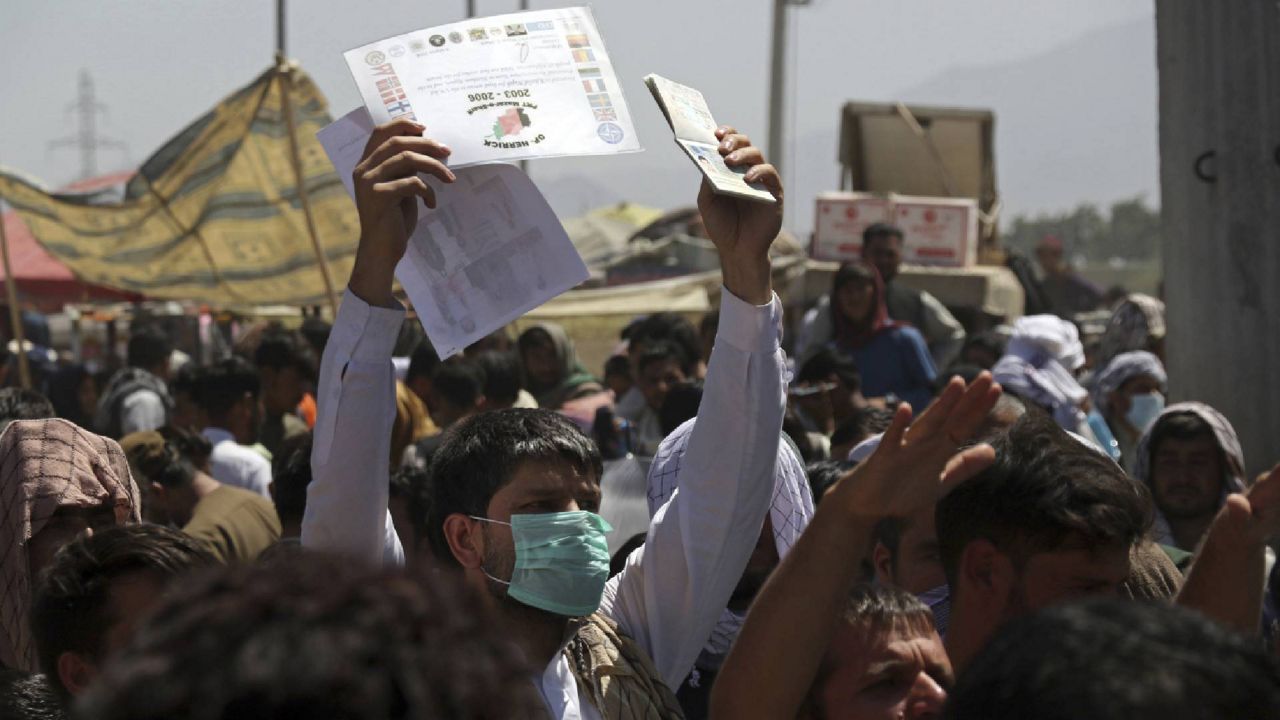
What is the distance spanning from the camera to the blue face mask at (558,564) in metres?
2.96

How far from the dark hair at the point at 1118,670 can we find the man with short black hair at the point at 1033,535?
120 cm

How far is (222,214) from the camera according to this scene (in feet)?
32.8

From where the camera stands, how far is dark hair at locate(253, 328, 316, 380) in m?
7.74

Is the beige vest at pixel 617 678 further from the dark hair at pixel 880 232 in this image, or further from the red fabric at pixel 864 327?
the dark hair at pixel 880 232

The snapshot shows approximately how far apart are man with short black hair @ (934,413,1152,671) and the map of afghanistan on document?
2.14ft

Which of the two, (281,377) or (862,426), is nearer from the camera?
(862,426)

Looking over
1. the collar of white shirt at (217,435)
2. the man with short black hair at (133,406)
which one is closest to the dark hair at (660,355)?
the collar of white shirt at (217,435)

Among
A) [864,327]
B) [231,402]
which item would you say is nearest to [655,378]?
[864,327]

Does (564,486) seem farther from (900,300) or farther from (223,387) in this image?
(900,300)

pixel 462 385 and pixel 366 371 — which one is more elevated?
pixel 462 385

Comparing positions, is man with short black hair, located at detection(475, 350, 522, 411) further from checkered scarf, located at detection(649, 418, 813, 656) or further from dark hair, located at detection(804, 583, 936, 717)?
dark hair, located at detection(804, 583, 936, 717)

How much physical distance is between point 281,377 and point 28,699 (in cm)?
530

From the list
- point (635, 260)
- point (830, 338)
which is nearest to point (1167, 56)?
point (830, 338)

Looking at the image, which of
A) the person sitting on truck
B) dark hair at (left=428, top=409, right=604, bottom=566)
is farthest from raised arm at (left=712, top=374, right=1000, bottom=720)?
the person sitting on truck
